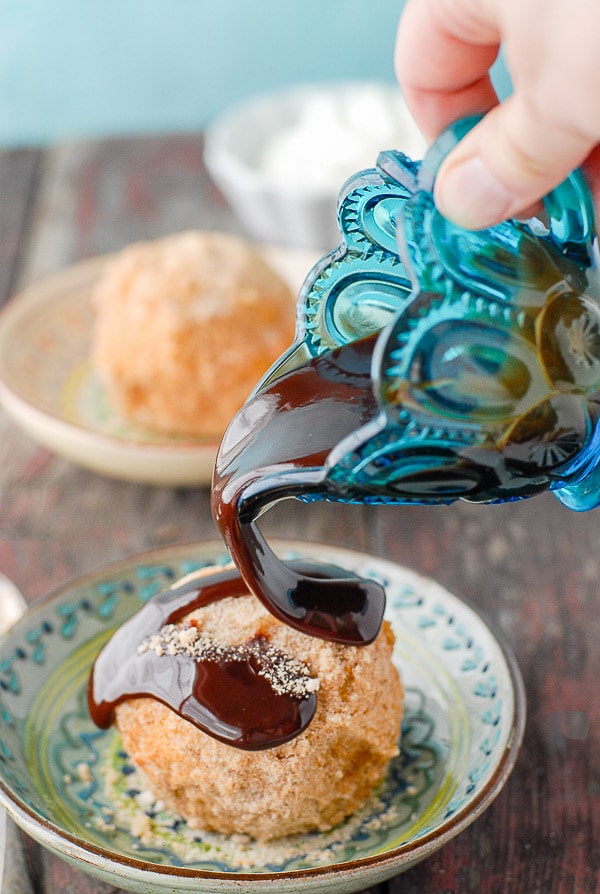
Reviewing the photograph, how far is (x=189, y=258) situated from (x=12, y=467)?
2.09 ft

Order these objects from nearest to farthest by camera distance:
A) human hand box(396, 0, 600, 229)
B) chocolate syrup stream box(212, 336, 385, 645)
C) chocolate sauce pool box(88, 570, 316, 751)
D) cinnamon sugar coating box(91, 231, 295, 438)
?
human hand box(396, 0, 600, 229) → chocolate syrup stream box(212, 336, 385, 645) → chocolate sauce pool box(88, 570, 316, 751) → cinnamon sugar coating box(91, 231, 295, 438)

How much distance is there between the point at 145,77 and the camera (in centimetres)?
561

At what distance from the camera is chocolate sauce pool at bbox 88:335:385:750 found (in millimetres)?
1210

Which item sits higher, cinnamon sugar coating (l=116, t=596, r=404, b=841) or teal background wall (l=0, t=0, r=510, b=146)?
cinnamon sugar coating (l=116, t=596, r=404, b=841)

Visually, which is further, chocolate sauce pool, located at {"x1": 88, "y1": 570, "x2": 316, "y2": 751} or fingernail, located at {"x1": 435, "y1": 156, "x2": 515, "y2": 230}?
chocolate sauce pool, located at {"x1": 88, "y1": 570, "x2": 316, "y2": 751}

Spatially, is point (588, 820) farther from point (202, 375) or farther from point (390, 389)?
point (202, 375)

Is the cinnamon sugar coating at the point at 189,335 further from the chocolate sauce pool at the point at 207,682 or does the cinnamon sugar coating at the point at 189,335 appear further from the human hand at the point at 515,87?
the human hand at the point at 515,87

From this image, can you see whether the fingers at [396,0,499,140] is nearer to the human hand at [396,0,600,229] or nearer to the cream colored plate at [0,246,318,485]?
the human hand at [396,0,600,229]

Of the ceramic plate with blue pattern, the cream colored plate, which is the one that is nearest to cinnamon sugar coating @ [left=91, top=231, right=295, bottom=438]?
the cream colored plate

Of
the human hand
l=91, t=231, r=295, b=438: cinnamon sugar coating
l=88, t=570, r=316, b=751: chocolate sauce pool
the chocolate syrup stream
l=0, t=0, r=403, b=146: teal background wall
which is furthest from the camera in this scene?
l=0, t=0, r=403, b=146: teal background wall

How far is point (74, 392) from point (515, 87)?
71.3 inches

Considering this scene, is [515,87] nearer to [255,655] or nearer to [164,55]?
[255,655]

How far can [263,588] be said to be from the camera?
4.57 feet

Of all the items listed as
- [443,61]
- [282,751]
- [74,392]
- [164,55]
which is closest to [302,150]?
[74,392]
